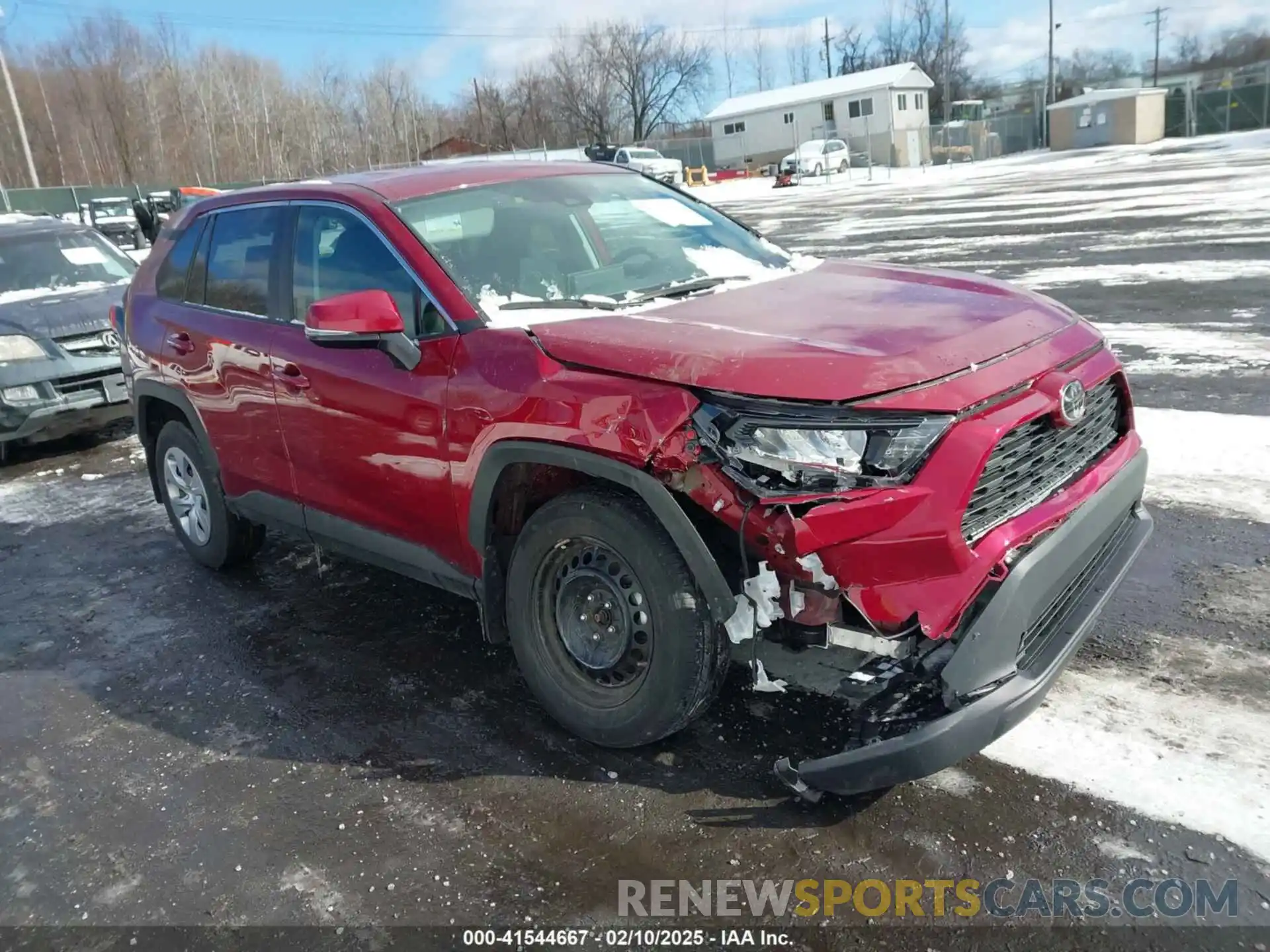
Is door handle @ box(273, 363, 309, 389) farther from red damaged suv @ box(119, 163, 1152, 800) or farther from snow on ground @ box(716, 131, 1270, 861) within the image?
snow on ground @ box(716, 131, 1270, 861)

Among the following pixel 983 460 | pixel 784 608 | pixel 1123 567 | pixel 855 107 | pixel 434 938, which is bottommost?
pixel 434 938

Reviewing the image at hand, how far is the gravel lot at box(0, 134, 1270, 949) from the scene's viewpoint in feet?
8.77

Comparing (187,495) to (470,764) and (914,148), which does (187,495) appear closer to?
(470,764)

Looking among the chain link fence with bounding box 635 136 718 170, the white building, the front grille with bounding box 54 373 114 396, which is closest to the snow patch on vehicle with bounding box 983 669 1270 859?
the front grille with bounding box 54 373 114 396

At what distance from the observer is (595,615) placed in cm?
311

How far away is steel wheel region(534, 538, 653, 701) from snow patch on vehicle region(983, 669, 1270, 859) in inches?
47.6

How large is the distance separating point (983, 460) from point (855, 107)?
219 ft

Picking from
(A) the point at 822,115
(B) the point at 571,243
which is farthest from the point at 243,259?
(A) the point at 822,115

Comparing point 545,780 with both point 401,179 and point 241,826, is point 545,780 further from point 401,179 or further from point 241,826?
point 401,179

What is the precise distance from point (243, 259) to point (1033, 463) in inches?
143

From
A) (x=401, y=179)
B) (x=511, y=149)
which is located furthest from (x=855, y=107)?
(x=401, y=179)

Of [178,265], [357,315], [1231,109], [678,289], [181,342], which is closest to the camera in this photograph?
[357,315]

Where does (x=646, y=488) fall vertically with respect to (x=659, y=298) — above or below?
below

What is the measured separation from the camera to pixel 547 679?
3.29 m
